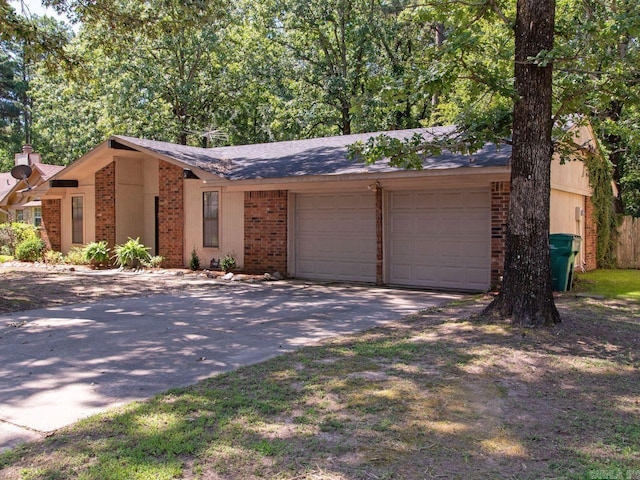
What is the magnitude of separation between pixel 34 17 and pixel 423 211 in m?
10.2

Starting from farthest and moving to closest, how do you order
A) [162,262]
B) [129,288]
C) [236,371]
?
[162,262], [129,288], [236,371]

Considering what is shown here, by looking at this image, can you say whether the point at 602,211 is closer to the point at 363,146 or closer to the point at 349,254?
the point at 349,254

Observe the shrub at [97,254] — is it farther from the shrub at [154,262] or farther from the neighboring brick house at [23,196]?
the neighboring brick house at [23,196]

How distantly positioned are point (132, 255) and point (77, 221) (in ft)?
11.9

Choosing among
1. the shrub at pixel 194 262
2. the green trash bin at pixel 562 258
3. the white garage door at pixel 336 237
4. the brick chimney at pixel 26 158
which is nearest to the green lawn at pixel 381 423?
the green trash bin at pixel 562 258

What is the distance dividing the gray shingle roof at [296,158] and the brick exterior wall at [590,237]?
221 inches

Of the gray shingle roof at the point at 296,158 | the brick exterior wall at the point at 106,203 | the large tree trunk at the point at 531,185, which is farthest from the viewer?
the brick exterior wall at the point at 106,203

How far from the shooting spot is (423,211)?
1287 cm

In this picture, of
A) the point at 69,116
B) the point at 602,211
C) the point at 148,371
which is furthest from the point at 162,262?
the point at 69,116

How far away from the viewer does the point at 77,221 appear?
18.9 m

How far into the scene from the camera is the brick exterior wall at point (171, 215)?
16438mm

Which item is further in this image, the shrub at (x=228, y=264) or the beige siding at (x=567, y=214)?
the shrub at (x=228, y=264)

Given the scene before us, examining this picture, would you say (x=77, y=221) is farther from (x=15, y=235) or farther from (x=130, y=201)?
(x=15, y=235)

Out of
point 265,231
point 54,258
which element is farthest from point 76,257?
point 265,231
